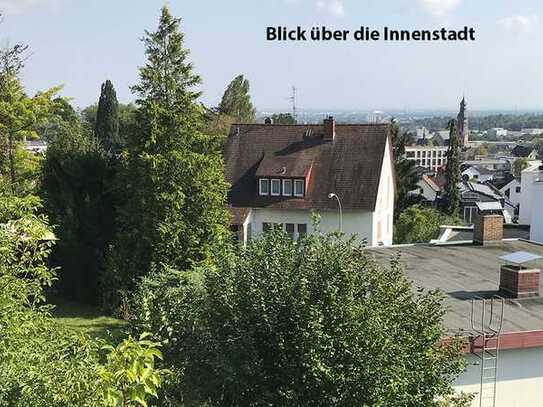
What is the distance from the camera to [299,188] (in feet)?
115

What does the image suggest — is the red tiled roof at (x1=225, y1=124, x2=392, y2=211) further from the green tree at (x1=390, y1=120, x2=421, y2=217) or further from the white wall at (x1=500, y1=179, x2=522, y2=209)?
the white wall at (x1=500, y1=179, x2=522, y2=209)

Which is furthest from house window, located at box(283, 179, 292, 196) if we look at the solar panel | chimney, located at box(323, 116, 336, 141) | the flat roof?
the solar panel

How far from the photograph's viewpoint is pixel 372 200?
110ft

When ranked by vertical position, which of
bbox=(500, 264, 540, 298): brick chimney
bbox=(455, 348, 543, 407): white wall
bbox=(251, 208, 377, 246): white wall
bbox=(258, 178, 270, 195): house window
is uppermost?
bbox=(258, 178, 270, 195): house window

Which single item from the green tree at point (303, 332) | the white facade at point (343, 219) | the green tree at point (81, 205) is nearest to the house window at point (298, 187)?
the white facade at point (343, 219)

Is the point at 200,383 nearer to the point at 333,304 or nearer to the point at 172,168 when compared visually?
the point at 333,304

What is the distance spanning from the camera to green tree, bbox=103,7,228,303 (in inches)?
1009

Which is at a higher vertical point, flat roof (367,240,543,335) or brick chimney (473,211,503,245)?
brick chimney (473,211,503,245)

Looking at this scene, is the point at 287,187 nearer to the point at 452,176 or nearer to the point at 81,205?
the point at 81,205

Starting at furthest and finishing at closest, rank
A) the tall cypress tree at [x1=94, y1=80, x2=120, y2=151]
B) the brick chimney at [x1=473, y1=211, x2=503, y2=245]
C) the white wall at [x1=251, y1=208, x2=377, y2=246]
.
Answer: the tall cypress tree at [x1=94, y1=80, x2=120, y2=151] → the white wall at [x1=251, y1=208, x2=377, y2=246] → the brick chimney at [x1=473, y1=211, x2=503, y2=245]

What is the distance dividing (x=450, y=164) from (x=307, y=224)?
110 ft

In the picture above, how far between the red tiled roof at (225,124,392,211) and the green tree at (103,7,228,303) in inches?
353

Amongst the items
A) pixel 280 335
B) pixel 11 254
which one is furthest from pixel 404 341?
pixel 11 254

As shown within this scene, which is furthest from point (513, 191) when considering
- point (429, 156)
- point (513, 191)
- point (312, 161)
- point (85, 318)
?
point (429, 156)
